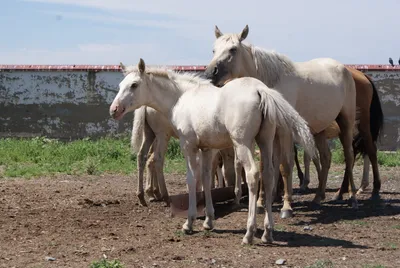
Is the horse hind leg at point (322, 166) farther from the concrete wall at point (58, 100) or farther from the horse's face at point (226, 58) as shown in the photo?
the concrete wall at point (58, 100)

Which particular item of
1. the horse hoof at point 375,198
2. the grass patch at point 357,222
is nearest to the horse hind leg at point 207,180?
the grass patch at point 357,222

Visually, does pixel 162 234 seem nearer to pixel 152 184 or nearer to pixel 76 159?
pixel 152 184

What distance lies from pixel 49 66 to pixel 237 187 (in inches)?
515

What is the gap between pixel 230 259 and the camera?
7.21m

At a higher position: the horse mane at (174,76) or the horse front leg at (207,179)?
the horse mane at (174,76)

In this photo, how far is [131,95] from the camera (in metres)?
9.09

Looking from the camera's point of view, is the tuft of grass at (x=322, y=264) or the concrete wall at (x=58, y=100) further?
the concrete wall at (x=58, y=100)

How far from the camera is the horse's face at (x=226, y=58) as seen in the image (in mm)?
10023

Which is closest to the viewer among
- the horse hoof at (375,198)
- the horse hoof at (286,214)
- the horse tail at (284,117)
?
the horse tail at (284,117)

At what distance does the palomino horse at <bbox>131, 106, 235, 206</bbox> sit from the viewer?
34.6ft

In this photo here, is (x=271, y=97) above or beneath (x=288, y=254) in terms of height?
above

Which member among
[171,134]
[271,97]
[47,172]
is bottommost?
[47,172]

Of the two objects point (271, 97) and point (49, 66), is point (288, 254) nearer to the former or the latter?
point (271, 97)

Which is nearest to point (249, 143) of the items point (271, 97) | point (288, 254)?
point (271, 97)
